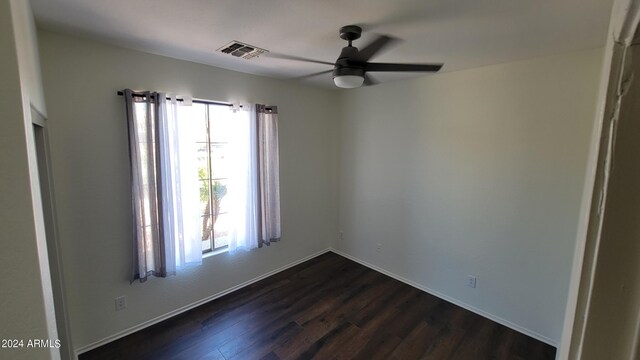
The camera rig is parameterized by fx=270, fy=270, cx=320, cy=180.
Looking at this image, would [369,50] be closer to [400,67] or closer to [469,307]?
[400,67]

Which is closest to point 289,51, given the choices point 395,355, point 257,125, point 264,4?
point 264,4

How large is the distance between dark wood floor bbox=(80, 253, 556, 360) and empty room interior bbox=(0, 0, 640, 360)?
0.02 m

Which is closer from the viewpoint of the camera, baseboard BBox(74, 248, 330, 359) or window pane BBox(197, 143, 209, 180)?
baseboard BBox(74, 248, 330, 359)

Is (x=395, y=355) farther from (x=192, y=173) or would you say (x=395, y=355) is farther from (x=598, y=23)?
(x=598, y=23)

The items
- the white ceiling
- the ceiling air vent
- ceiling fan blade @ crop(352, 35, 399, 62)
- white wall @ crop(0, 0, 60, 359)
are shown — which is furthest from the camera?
the ceiling air vent

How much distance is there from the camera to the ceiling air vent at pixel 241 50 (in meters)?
2.14

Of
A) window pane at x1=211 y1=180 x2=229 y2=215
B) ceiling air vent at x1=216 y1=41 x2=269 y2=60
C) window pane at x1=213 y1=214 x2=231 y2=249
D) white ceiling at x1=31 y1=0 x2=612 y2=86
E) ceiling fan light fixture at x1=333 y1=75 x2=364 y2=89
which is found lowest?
window pane at x1=213 y1=214 x2=231 y2=249

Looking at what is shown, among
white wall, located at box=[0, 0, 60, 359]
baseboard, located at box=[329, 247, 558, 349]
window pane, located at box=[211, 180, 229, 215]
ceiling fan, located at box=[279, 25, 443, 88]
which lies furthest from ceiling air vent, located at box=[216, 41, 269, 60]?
baseboard, located at box=[329, 247, 558, 349]

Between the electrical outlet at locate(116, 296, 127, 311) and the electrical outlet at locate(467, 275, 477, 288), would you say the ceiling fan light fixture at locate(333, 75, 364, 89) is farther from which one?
the electrical outlet at locate(116, 296, 127, 311)

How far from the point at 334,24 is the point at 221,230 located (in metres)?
2.41

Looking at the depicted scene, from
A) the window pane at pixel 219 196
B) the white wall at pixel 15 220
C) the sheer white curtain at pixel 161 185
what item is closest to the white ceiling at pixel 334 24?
the sheer white curtain at pixel 161 185

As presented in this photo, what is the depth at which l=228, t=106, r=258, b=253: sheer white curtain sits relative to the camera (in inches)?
118

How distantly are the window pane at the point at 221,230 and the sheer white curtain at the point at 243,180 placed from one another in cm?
10

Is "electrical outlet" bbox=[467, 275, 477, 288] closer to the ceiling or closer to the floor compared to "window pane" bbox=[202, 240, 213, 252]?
closer to the floor
